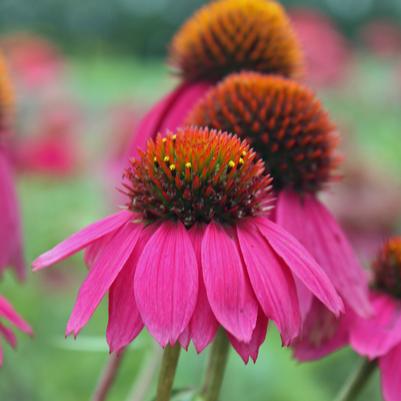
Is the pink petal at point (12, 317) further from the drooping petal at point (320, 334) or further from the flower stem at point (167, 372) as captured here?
the drooping petal at point (320, 334)

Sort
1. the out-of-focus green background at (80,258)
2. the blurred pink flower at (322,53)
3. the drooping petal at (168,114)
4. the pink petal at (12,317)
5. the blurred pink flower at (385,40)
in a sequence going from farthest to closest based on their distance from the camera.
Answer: the blurred pink flower at (385,40), the blurred pink flower at (322,53), the out-of-focus green background at (80,258), the drooping petal at (168,114), the pink petal at (12,317)

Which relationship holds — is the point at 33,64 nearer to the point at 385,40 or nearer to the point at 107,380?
the point at 385,40

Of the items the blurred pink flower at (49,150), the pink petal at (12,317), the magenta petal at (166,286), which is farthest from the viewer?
the blurred pink flower at (49,150)

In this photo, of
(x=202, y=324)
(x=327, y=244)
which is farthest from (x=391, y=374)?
(x=202, y=324)

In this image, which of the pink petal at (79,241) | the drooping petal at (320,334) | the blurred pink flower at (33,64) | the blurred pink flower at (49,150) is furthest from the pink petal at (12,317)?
the blurred pink flower at (33,64)

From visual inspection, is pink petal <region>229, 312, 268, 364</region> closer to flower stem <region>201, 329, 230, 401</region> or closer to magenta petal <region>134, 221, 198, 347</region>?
magenta petal <region>134, 221, 198, 347</region>

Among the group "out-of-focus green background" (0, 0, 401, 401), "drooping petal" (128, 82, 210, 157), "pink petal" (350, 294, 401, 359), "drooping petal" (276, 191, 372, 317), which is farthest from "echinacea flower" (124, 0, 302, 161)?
"pink petal" (350, 294, 401, 359)

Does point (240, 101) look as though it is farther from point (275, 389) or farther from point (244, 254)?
point (275, 389)
